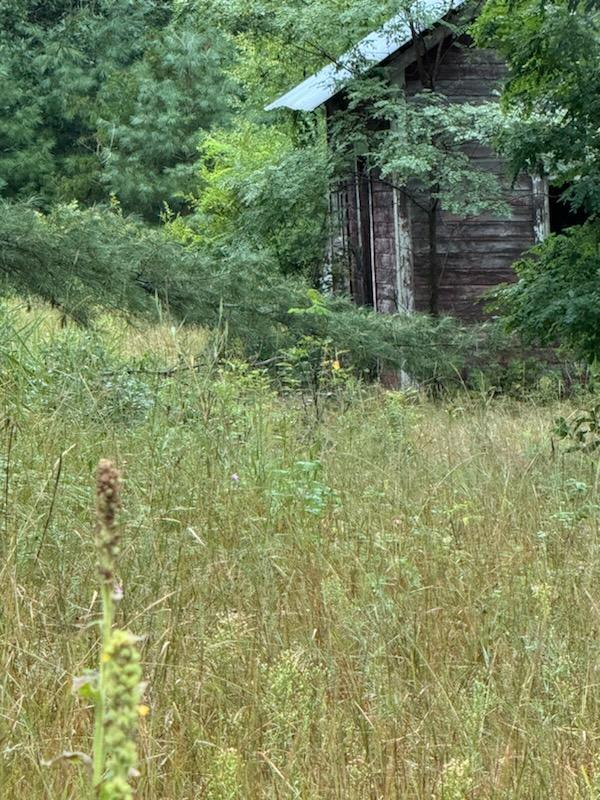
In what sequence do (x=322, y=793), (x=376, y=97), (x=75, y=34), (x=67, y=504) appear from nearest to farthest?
(x=322, y=793), (x=67, y=504), (x=376, y=97), (x=75, y=34)

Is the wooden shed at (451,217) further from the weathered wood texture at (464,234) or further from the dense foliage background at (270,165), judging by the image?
the dense foliage background at (270,165)

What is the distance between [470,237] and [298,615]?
34.3ft

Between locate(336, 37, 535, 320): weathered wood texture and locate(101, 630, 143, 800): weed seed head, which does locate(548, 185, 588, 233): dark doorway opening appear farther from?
locate(101, 630, 143, 800): weed seed head

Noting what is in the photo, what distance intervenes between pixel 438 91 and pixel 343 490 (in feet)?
31.1

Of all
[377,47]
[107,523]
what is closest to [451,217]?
[377,47]

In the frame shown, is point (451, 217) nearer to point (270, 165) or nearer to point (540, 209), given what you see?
point (540, 209)

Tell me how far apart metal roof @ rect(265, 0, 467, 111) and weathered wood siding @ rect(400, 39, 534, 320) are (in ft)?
1.42

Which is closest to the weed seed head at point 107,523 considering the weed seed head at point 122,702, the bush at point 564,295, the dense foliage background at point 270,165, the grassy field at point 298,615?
the weed seed head at point 122,702

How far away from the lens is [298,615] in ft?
10.2

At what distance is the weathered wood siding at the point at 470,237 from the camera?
1298 centimetres

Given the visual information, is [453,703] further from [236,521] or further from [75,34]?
[75,34]

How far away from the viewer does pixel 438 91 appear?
A: 13031 mm

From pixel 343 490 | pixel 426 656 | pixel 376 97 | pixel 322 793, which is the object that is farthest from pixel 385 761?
pixel 376 97

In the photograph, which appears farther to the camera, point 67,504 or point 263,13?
point 263,13
